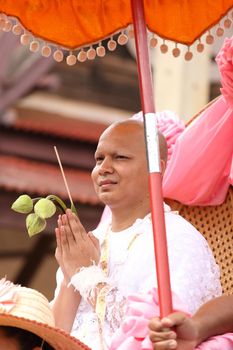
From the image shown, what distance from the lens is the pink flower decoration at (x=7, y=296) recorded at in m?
3.44

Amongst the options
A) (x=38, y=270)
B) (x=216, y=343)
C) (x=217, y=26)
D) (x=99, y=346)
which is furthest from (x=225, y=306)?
(x=38, y=270)

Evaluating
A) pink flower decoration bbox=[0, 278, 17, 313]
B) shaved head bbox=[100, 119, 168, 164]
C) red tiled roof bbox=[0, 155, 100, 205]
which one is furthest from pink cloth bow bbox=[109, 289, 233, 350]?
red tiled roof bbox=[0, 155, 100, 205]

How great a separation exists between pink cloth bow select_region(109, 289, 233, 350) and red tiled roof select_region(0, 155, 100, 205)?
566 cm

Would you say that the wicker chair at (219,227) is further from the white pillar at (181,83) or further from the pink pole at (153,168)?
the white pillar at (181,83)

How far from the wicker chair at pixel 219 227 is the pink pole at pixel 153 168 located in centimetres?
99

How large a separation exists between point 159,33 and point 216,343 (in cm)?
133

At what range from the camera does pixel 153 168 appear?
339 cm

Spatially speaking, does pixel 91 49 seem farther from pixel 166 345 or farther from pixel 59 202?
pixel 166 345

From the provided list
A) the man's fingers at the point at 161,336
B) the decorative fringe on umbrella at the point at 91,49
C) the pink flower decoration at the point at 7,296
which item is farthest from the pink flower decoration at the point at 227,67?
the man's fingers at the point at 161,336

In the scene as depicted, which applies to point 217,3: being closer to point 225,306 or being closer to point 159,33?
point 159,33

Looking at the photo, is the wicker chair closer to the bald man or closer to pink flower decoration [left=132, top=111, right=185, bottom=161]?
pink flower decoration [left=132, top=111, right=185, bottom=161]

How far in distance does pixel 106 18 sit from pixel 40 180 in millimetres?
5164

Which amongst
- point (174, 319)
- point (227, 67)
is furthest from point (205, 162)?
point (174, 319)

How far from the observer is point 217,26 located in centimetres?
A: 425
